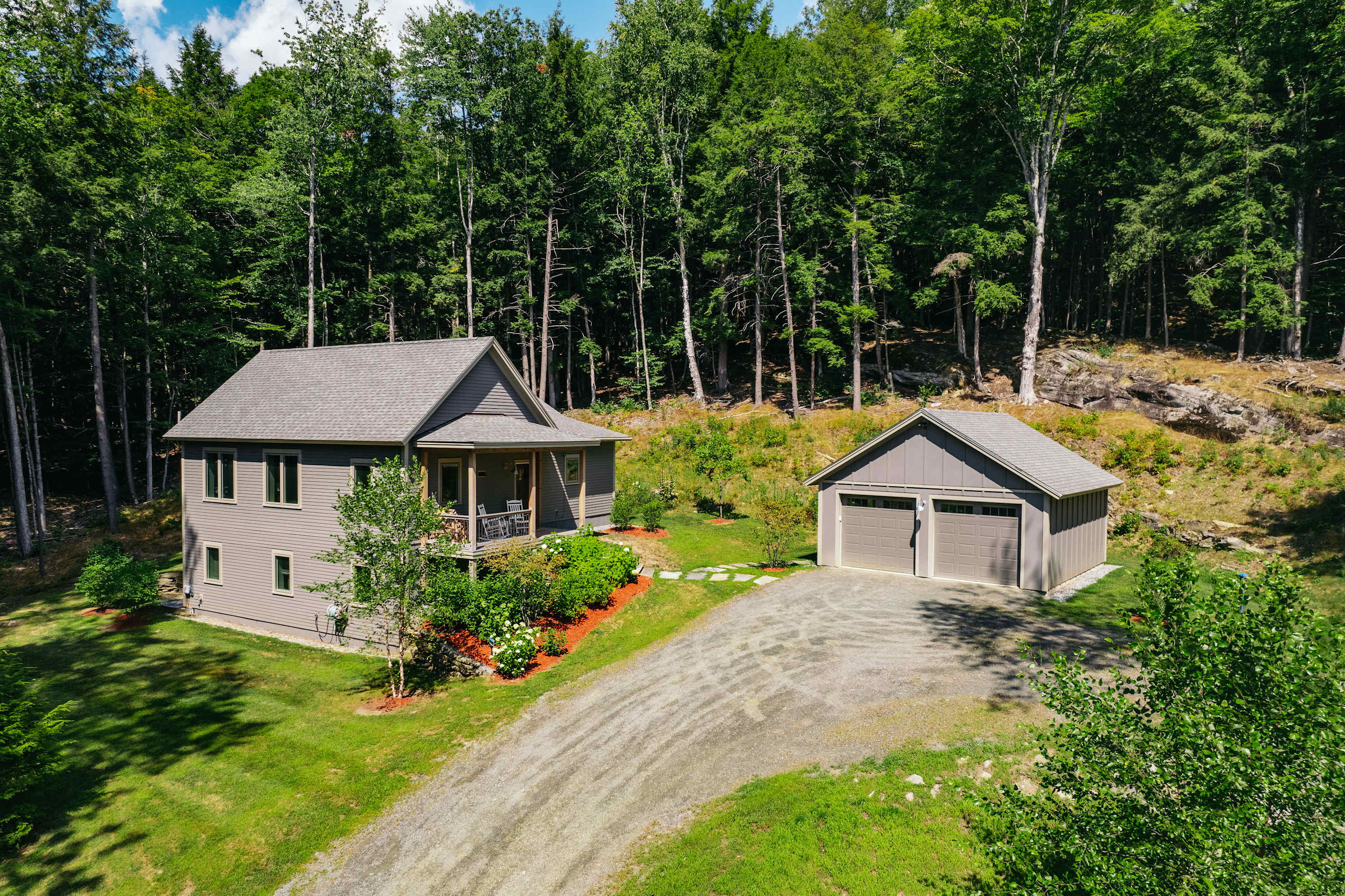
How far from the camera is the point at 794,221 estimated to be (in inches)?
1316

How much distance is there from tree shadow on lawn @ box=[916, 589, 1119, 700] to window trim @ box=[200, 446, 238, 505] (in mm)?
19764

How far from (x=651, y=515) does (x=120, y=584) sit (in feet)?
55.2

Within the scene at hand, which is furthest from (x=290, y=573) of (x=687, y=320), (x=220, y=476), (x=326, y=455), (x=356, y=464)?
(x=687, y=320)

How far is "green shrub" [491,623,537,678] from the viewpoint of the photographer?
12867mm

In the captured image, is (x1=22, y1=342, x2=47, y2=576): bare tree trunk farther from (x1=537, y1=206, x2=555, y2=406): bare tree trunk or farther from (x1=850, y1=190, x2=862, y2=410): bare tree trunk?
(x1=850, y1=190, x2=862, y2=410): bare tree trunk

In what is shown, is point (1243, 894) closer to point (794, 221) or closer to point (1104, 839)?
point (1104, 839)

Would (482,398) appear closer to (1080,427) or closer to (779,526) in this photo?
(779,526)

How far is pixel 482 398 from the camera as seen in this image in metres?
18.4

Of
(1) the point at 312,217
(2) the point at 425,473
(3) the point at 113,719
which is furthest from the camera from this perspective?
(1) the point at 312,217

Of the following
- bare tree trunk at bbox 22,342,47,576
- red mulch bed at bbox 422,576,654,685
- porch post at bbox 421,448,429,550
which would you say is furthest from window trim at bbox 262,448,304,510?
bare tree trunk at bbox 22,342,47,576

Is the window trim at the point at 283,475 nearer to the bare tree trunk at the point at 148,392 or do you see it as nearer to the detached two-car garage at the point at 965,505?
the detached two-car garage at the point at 965,505

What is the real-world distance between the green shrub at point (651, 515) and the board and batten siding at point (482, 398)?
5409 millimetres

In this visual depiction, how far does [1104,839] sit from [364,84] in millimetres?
38077

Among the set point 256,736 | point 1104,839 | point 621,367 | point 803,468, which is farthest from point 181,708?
point 621,367
